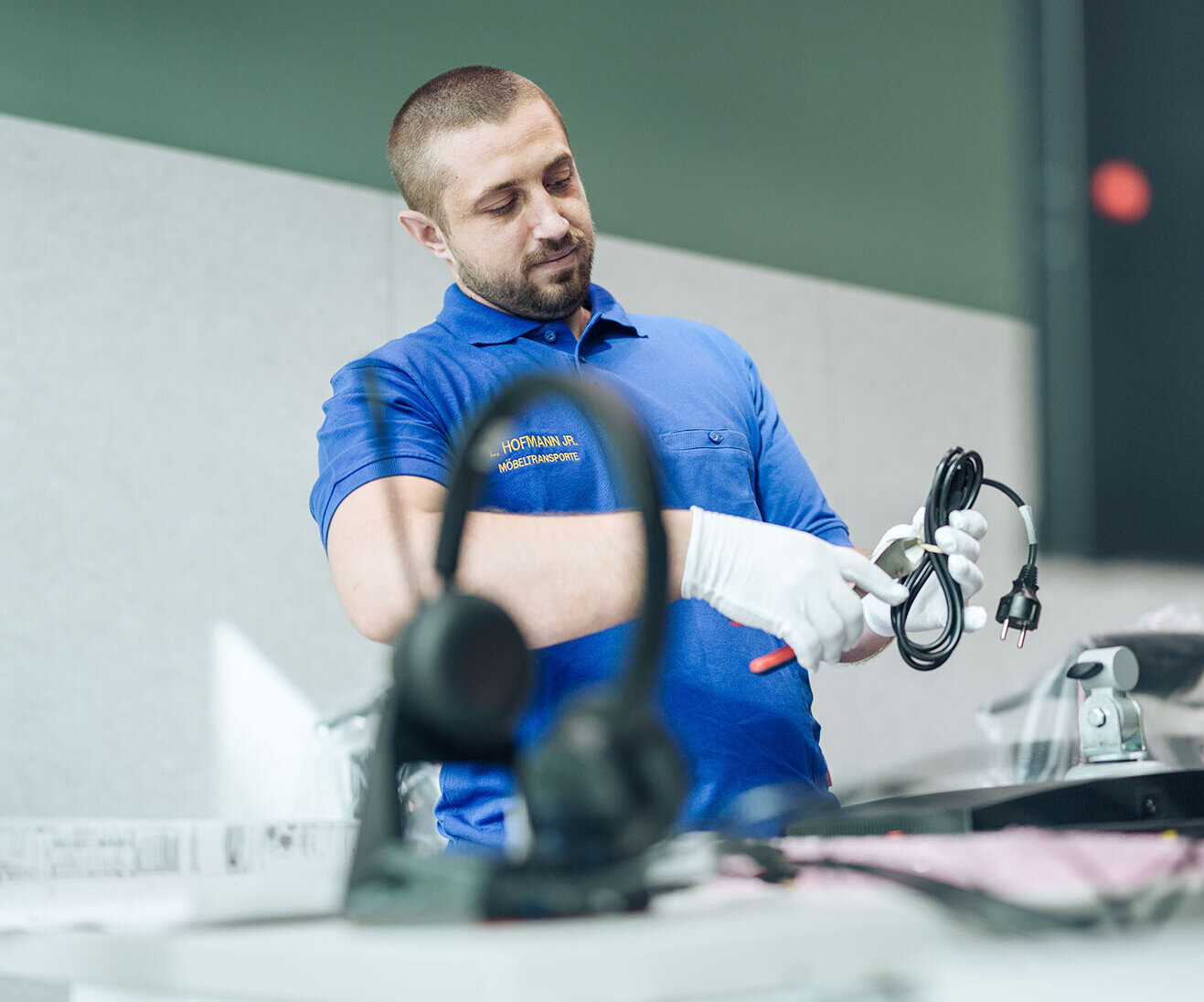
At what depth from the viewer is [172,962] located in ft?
1.67

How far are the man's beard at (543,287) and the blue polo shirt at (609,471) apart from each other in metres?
0.02

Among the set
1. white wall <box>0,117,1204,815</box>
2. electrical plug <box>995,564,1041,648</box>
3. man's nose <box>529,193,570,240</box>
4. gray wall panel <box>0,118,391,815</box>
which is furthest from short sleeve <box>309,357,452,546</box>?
gray wall panel <box>0,118,391,815</box>

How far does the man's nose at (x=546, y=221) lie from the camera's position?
1.53 m

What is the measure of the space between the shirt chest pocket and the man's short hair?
17.9 inches

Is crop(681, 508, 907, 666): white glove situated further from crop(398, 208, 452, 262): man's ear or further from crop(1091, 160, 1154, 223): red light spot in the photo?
crop(398, 208, 452, 262): man's ear

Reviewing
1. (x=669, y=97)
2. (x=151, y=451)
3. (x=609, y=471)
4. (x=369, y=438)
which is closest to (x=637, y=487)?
(x=369, y=438)

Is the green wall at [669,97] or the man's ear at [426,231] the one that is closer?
the man's ear at [426,231]

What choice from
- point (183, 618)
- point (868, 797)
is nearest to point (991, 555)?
point (183, 618)

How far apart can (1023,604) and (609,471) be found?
49 centimetres

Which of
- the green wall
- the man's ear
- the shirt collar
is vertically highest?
the green wall

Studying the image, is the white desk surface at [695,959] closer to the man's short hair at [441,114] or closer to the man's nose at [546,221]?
the man's nose at [546,221]

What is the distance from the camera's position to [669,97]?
13.0ft

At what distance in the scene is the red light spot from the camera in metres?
0.40

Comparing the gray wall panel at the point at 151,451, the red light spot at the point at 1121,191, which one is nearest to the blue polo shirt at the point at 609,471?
the red light spot at the point at 1121,191
